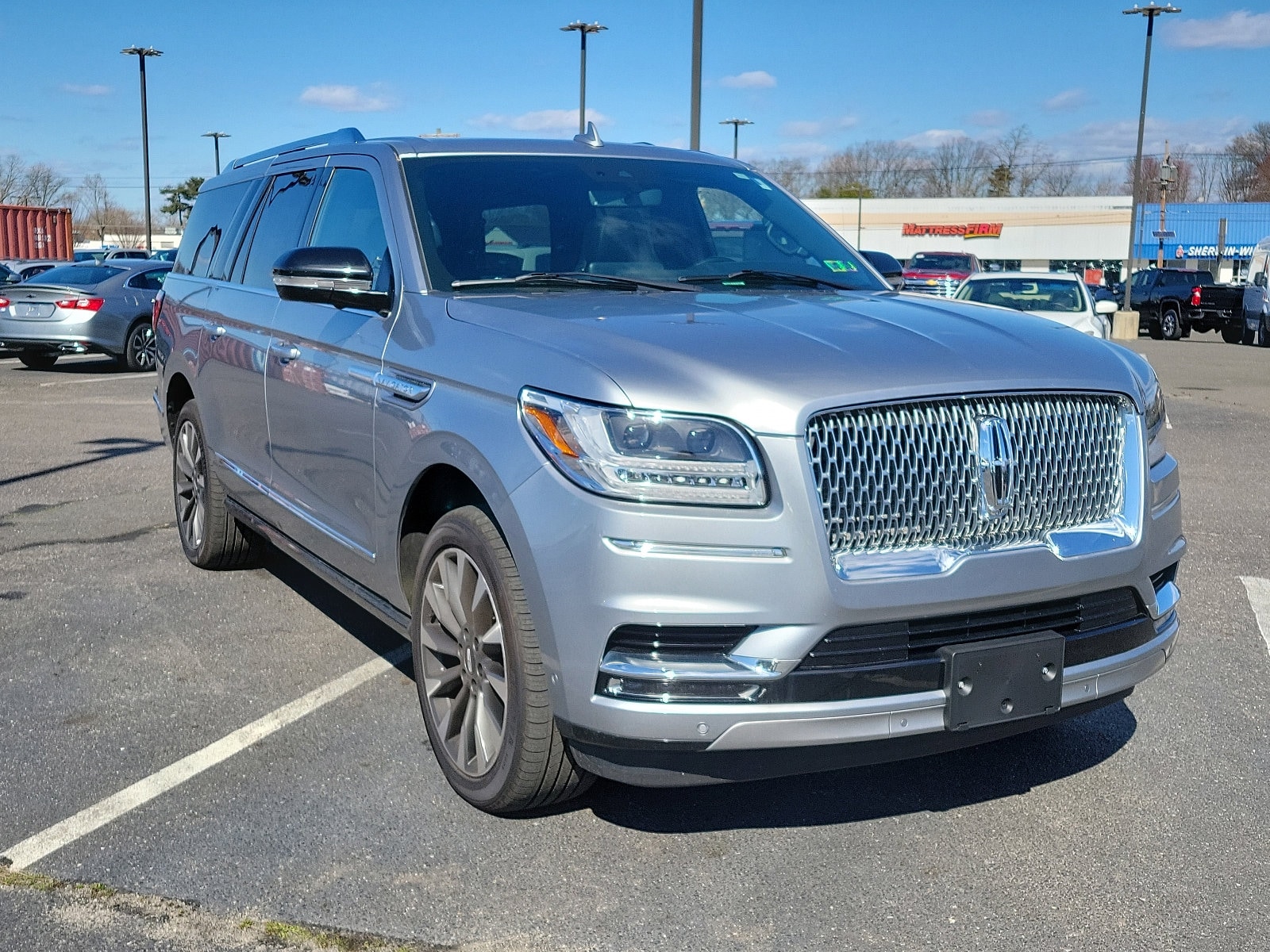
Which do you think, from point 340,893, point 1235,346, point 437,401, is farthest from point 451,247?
point 1235,346

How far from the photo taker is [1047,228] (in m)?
82.6

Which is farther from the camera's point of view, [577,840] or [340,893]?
[577,840]

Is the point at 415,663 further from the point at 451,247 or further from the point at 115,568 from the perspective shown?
the point at 115,568

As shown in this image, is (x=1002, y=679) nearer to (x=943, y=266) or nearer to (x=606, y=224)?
(x=606, y=224)

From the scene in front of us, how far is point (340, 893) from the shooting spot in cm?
321

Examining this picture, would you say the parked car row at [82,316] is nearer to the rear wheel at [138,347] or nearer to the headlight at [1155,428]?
the rear wheel at [138,347]

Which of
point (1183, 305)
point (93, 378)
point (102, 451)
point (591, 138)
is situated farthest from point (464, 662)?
point (1183, 305)

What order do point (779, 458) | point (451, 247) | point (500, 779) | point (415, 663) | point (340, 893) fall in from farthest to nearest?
point (451, 247), point (415, 663), point (500, 779), point (340, 893), point (779, 458)

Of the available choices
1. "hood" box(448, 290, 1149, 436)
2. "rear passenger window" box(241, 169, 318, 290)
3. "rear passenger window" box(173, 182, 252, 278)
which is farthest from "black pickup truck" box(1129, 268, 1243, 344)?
"hood" box(448, 290, 1149, 436)

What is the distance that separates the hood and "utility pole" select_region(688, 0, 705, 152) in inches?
601

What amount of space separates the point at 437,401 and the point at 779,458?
1071 mm

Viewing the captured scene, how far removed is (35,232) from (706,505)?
5063cm

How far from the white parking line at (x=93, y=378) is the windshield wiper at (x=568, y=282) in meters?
14.0

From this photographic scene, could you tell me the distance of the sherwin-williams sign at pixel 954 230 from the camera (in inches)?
3310
